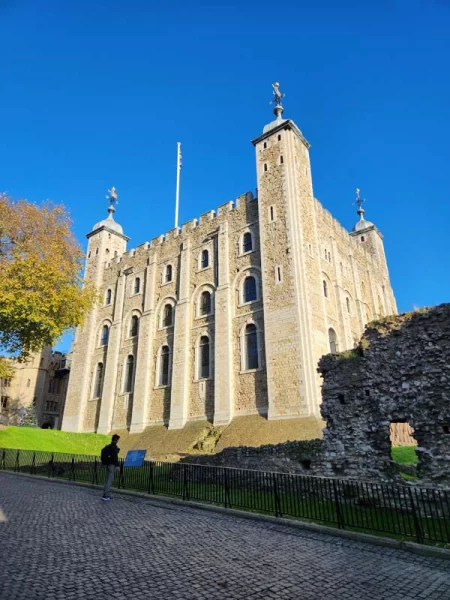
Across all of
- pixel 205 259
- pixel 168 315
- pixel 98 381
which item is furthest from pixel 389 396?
pixel 98 381

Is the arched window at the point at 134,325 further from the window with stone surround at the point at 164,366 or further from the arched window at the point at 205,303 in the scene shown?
the arched window at the point at 205,303

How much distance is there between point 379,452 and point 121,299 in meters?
27.0

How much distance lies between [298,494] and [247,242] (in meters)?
18.5

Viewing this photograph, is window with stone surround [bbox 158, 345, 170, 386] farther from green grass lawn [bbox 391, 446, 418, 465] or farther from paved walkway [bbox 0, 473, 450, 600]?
paved walkway [bbox 0, 473, 450, 600]

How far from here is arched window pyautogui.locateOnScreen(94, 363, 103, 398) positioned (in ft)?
106

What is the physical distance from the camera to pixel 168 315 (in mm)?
29531

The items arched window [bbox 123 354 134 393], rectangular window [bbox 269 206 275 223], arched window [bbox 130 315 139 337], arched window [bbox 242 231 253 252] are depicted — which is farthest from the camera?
arched window [bbox 130 315 139 337]

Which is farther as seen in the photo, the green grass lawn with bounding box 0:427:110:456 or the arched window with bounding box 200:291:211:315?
the arched window with bounding box 200:291:211:315

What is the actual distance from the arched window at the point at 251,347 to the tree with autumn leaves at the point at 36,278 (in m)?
9.98

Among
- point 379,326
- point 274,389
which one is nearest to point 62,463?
point 274,389

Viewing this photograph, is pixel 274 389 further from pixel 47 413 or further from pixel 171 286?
pixel 47 413

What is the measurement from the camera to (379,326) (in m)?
10.8

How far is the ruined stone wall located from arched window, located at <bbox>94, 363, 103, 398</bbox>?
25229mm

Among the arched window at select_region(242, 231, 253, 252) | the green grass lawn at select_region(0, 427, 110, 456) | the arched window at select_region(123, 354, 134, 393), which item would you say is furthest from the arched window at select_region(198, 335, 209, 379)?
the green grass lawn at select_region(0, 427, 110, 456)
